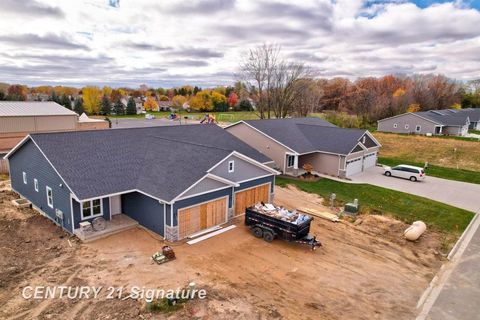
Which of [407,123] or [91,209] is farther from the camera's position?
[407,123]

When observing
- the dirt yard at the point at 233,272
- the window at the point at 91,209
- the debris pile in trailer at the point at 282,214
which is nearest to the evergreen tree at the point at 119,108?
the dirt yard at the point at 233,272

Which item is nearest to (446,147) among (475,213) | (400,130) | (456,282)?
(400,130)

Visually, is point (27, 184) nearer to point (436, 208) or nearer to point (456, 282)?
point (456, 282)

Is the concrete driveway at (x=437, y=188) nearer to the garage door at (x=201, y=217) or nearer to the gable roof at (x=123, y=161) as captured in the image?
the garage door at (x=201, y=217)

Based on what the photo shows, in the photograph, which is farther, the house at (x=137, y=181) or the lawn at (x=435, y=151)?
the lawn at (x=435, y=151)

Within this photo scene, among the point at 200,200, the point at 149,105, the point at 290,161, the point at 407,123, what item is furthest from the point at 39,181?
the point at 149,105

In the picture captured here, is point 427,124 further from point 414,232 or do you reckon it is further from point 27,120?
point 27,120
